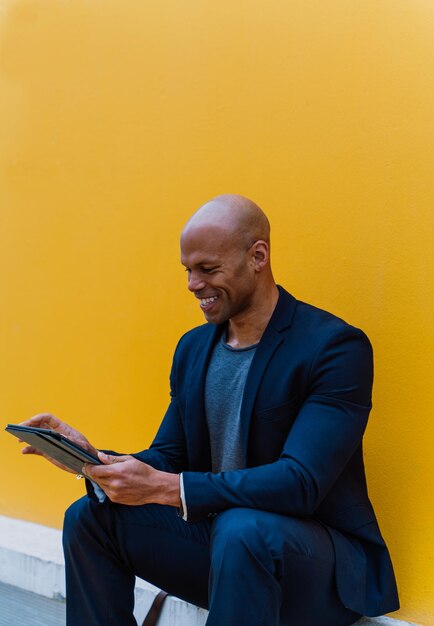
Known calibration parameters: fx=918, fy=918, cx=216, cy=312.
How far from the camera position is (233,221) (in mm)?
2719

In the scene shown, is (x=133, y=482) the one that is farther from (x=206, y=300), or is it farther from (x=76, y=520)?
(x=206, y=300)

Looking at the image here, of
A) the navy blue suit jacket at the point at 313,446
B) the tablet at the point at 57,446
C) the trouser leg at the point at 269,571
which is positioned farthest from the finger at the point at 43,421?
the trouser leg at the point at 269,571

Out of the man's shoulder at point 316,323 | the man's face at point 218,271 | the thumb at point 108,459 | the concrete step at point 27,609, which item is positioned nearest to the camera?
the thumb at point 108,459

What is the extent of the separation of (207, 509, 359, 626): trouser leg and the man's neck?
62 cm

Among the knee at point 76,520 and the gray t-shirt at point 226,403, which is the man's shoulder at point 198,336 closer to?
the gray t-shirt at point 226,403

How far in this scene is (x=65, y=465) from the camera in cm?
253

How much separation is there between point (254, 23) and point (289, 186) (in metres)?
0.60

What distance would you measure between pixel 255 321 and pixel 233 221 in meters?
0.31

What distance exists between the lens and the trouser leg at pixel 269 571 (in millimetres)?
2213

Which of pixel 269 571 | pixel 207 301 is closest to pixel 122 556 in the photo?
pixel 269 571

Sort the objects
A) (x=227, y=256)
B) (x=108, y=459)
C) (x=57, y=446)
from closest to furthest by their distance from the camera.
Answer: (x=57, y=446)
(x=108, y=459)
(x=227, y=256)

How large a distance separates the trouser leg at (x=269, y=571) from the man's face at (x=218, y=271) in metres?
0.66

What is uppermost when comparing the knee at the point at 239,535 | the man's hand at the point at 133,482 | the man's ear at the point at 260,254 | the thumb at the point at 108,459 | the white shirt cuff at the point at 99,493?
the man's ear at the point at 260,254

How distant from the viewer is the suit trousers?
2.29 metres
